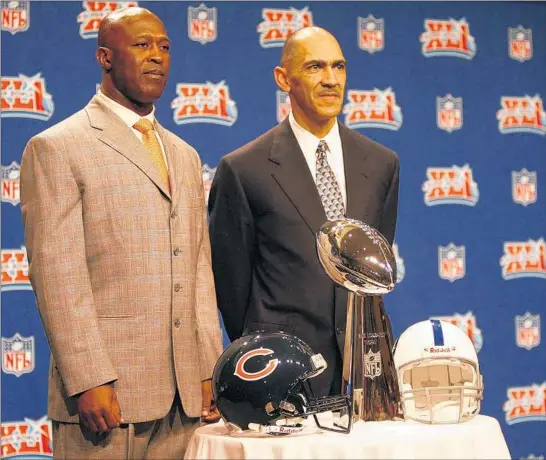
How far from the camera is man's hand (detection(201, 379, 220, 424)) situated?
2818 mm

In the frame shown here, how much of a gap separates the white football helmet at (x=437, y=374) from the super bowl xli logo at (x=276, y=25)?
250 cm

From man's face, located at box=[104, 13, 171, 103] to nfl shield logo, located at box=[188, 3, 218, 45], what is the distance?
1.80m

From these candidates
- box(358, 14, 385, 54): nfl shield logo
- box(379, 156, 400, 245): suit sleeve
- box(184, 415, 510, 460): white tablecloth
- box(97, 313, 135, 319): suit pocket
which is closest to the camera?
box(184, 415, 510, 460): white tablecloth

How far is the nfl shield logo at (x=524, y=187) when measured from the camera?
5023 mm

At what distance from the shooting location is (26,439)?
4.43 m

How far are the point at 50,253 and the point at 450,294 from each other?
8.92 ft

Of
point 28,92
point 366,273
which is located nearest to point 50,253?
point 366,273

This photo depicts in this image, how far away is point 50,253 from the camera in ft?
8.55

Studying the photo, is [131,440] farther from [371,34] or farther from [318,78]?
[371,34]

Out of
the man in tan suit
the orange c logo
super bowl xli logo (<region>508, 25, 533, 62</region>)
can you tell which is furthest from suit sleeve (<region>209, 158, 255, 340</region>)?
super bowl xli logo (<region>508, 25, 533, 62</region>)

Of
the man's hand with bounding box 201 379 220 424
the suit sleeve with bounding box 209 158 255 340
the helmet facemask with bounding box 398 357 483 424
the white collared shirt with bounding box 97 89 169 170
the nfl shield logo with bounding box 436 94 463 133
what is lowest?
the man's hand with bounding box 201 379 220 424

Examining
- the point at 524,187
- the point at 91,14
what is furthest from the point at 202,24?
the point at 524,187

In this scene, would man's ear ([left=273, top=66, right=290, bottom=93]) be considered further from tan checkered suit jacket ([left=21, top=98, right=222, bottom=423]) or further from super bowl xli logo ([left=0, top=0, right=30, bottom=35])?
super bowl xli logo ([left=0, top=0, right=30, bottom=35])

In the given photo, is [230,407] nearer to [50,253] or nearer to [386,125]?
[50,253]
